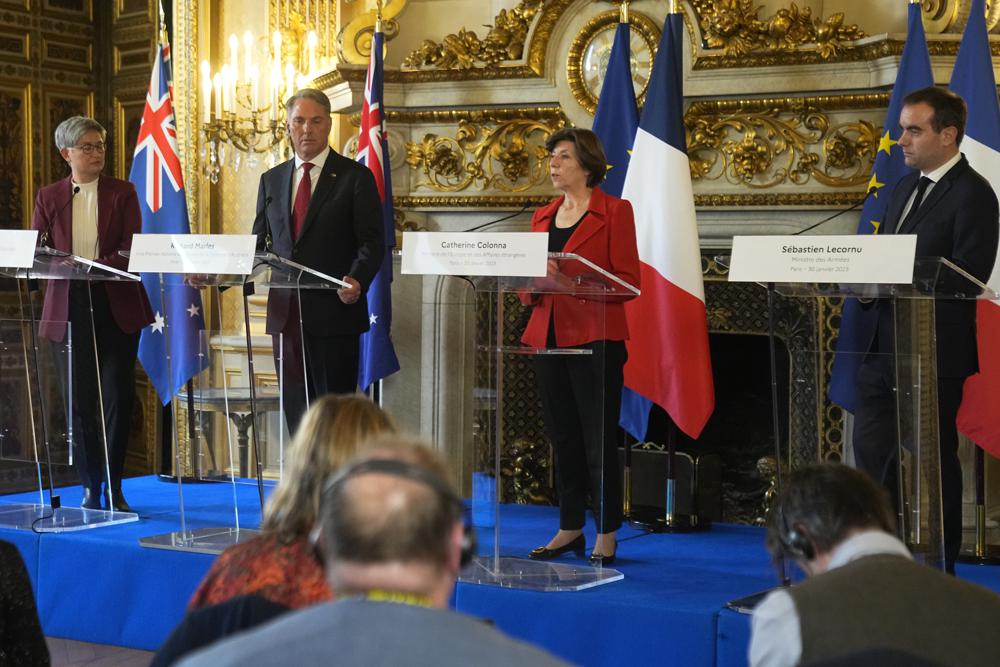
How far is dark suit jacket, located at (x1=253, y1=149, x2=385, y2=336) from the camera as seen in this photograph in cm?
403

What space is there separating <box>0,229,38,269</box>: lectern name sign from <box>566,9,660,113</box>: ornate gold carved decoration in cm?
241

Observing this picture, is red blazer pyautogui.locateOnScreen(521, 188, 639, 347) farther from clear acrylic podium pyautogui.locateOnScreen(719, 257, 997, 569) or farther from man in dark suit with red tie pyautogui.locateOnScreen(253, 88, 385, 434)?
man in dark suit with red tie pyautogui.locateOnScreen(253, 88, 385, 434)

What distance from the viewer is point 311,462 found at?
1.72m

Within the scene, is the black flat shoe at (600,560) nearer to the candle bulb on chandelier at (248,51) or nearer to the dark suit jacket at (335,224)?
the dark suit jacket at (335,224)

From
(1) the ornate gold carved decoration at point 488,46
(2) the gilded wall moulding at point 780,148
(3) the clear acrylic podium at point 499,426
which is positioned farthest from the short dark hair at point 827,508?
(1) the ornate gold carved decoration at point 488,46

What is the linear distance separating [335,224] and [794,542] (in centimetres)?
262

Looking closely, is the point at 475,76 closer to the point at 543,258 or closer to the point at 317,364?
the point at 317,364

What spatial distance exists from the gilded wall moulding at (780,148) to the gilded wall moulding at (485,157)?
0.69 meters

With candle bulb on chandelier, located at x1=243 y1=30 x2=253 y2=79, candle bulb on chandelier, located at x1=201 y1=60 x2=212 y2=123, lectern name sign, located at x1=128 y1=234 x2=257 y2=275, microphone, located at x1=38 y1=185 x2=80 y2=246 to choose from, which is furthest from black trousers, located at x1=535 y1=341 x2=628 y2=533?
candle bulb on chandelier, located at x1=201 y1=60 x2=212 y2=123

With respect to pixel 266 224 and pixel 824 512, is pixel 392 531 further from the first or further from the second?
pixel 266 224

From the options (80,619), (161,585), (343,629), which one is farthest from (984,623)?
(80,619)

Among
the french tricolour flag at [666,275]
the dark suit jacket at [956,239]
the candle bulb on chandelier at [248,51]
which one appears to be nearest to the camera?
the dark suit jacket at [956,239]

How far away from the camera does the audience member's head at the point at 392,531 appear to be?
3.50 ft

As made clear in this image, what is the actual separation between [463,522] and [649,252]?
3652mm
